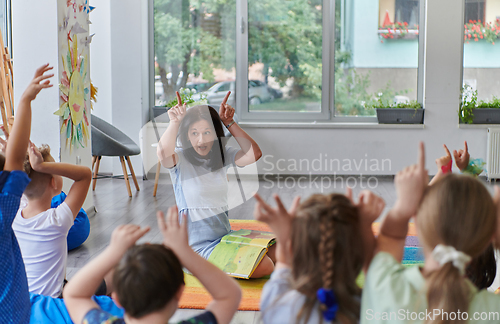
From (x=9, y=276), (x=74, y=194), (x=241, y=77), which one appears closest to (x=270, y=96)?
(x=241, y=77)

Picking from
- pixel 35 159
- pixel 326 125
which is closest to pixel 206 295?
pixel 35 159

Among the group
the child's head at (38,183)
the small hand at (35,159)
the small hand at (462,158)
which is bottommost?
the child's head at (38,183)

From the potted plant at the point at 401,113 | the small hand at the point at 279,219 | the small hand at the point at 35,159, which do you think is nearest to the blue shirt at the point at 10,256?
the small hand at the point at 35,159

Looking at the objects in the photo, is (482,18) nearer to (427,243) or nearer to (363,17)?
(363,17)

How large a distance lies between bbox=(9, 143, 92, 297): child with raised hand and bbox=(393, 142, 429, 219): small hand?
0.99 m

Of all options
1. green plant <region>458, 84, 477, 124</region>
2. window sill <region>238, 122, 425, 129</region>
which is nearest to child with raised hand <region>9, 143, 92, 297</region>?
window sill <region>238, 122, 425, 129</region>

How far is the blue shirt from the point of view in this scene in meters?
1.18

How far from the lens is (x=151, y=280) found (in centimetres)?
90

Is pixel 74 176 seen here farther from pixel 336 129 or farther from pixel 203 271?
pixel 336 129

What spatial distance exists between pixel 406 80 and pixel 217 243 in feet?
13.5

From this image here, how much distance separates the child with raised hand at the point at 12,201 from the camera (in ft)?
3.86

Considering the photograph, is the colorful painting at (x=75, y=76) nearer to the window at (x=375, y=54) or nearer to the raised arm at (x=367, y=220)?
the raised arm at (x=367, y=220)

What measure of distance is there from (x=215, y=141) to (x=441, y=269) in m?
1.54

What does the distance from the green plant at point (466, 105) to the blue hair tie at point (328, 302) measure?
16.7 feet
